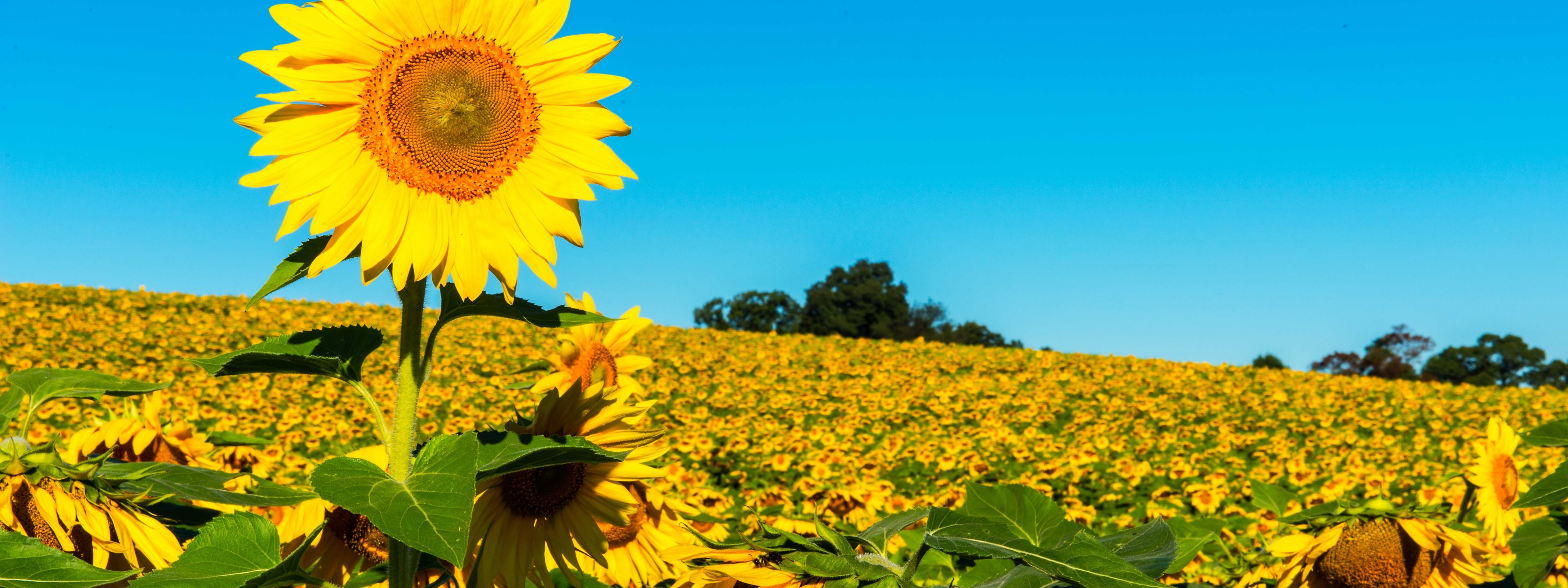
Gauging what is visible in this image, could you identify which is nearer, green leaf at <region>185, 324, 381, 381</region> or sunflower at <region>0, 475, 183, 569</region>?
green leaf at <region>185, 324, 381, 381</region>

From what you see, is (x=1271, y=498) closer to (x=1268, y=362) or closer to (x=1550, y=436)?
(x=1550, y=436)

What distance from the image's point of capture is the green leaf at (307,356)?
4.79 feet

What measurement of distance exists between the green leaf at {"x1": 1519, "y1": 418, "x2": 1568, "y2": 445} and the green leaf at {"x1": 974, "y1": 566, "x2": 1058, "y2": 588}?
4.75 ft

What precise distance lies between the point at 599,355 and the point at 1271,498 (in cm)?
197

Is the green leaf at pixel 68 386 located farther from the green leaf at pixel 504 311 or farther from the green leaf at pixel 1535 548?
the green leaf at pixel 1535 548

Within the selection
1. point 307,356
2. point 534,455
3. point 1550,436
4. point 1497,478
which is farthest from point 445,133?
point 1497,478

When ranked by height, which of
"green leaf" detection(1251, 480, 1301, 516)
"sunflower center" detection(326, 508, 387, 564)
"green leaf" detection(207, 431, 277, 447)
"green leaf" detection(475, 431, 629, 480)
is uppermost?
"green leaf" detection(1251, 480, 1301, 516)

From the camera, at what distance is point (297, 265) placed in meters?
1.46

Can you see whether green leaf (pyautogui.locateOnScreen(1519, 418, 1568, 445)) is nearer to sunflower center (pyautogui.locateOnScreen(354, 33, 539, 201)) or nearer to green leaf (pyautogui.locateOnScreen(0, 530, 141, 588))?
sunflower center (pyautogui.locateOnScreen(354, 33, 539, 201))

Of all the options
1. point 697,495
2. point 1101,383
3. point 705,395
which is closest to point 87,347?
point 705,395

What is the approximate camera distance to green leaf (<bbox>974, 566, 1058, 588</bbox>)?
4.25 feet

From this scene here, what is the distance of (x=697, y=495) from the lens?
537cm

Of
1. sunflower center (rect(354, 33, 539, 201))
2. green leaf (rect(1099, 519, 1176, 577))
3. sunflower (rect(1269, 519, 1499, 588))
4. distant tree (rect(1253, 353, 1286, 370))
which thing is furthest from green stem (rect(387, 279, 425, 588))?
distant tree (rect(1253, 353, 1286, 370))

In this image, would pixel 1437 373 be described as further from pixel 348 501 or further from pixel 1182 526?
pixel 348 501
